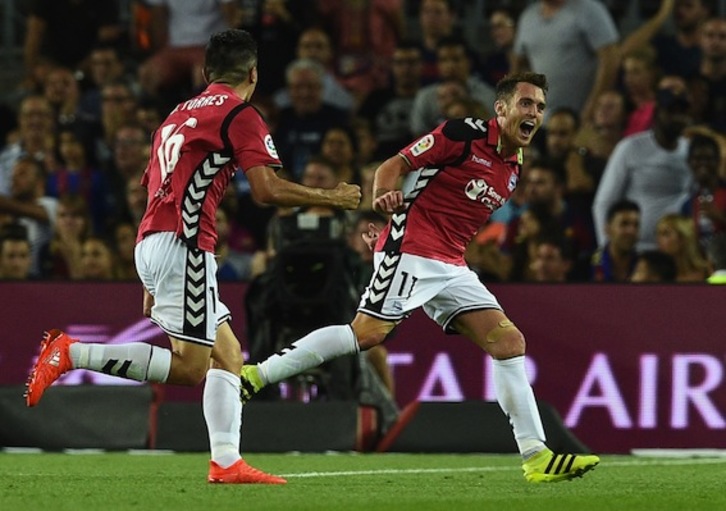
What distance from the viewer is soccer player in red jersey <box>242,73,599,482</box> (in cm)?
910

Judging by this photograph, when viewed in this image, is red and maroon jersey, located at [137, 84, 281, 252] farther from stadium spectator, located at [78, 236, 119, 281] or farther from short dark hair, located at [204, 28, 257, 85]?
stadium spectator, located at [78, 236, 119, 281]

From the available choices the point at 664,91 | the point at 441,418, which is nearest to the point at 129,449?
the point at 441,418

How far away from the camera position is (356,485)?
344 inches

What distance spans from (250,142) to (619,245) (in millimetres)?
6246

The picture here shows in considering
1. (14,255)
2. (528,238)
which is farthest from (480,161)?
(14,255)

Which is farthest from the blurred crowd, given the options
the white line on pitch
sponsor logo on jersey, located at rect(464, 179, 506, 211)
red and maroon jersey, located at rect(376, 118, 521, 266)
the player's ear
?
the player's ear

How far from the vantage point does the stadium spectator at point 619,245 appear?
13797mm

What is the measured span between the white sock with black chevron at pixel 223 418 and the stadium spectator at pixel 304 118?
7307 mm

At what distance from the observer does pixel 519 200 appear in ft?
48.4

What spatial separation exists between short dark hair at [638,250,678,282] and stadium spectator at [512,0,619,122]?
2644 mm

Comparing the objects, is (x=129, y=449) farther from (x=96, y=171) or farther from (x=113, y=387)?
(x=96, y=171)

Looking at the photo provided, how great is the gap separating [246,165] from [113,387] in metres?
4.42

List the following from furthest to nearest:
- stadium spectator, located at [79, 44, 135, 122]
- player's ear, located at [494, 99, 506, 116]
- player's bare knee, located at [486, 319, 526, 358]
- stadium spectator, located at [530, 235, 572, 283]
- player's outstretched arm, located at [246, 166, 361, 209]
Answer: stadium spectator, located at [79, 44, 135, 122] < stadium spectator, located at [530, 235, 572, 283] < player's ear, located at [494, 99, 506, 116] < player's bare knee, located at [486, 319, 526, 358] < player's outstretched arm, located at [246, 166, 361, 209]

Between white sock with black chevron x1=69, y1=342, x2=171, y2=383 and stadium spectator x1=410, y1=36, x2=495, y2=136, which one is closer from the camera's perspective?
white sock with black chevron x1=69, y1=342, x2=171, y2=383
